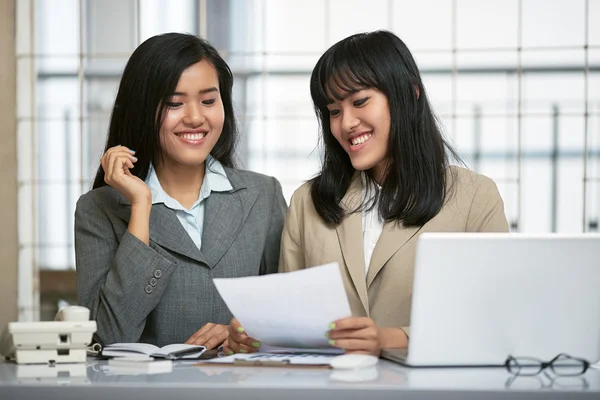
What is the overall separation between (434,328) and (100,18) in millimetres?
3940

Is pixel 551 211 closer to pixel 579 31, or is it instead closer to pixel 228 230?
pixel 579 31

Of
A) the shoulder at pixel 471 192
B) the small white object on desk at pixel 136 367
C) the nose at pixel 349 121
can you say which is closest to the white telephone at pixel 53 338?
the small white object on desk at pixel 136 367

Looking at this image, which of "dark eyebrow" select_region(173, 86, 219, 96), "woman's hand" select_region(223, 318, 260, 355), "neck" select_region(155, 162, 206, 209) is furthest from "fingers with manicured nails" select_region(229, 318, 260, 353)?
"dark eyebrow" select_region(173, 86, 219, 96)

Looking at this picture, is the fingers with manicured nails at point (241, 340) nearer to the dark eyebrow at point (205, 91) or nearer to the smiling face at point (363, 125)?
the smiling face at point (363, 125)

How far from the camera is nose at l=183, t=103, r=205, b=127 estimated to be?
245 cm

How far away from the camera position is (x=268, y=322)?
178 cm

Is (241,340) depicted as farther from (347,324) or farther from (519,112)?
(519,112)

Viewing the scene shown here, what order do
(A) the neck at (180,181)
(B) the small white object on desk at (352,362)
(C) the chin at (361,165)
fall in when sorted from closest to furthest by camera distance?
(B) the small white object on desk at (352,362) < (C) the chin at (361,165) < (A) the neck at (180,181)

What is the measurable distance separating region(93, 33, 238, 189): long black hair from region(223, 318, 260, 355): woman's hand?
0.71 meters

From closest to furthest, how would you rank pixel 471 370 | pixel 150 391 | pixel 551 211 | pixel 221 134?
pixel 150 391 < pixel 471 370 < pixel 221 134 < pixel 551 211

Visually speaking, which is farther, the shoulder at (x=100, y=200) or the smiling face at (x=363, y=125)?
the shoulder at (x=100, y=200)

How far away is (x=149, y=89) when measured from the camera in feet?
8.08

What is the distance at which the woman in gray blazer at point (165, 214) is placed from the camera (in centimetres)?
232

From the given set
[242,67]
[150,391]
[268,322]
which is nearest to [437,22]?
[242,67]
